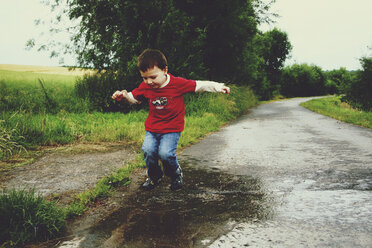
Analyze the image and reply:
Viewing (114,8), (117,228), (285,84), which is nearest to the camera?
(117,228)

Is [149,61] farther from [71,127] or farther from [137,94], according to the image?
[71,127]

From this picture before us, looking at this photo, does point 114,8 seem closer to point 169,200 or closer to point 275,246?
point 169,200

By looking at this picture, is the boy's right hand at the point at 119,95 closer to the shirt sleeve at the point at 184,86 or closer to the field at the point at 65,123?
the shirt sleeve at the point at 184,86

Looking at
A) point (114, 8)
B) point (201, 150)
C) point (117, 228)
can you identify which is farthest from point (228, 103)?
point (117, 228)

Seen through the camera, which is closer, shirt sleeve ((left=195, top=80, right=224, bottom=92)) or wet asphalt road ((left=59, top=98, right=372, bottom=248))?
wet asphalt road ((left=59, top=98, right=372, bottom=248))

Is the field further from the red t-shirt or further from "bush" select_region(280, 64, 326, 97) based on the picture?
"bush" select_region(280, 64, 326, 97)

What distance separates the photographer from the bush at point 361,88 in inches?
904

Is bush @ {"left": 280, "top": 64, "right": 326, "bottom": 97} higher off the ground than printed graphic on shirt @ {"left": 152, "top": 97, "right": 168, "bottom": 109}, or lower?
higher

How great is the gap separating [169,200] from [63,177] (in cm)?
182

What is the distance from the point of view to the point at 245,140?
8.12 m

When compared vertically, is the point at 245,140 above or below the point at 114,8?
below

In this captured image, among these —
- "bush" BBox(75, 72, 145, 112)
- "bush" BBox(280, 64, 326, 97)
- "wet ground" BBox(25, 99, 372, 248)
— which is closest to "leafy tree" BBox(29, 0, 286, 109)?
"bush" BBox(75, 72, 145, 112)

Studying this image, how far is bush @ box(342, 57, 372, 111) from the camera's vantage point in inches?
904

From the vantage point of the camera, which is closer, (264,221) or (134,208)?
(264,221)
